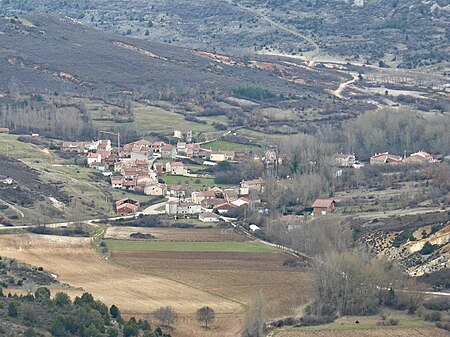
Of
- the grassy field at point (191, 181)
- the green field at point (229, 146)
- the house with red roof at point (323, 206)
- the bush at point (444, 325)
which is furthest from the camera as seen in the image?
the green field at point (229, 146)

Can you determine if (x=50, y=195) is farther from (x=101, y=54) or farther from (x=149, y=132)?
(x=101, y=54)

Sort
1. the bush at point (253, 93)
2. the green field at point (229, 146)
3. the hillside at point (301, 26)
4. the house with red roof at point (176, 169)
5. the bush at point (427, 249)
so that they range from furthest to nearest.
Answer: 1. the hillside at point (301, 26)
2. the bush at point (253, 93)
3. the green field at point (229, 146)
4. the house with red roof at point (176, 169)
5. the bush at point (427, 249)

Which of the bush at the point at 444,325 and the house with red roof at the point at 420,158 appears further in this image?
the house with red roof at the point at 420,158

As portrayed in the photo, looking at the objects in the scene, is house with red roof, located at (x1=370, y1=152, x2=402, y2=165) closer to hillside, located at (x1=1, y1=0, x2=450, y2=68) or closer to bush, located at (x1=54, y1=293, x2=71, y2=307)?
bush, located at (x1=54, y1=293, x2=71, y2=307)

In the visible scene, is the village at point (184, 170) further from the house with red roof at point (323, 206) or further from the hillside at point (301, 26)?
the hillside at point (301, 26)

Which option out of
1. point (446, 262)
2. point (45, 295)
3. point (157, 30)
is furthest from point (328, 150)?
point (157, 30)

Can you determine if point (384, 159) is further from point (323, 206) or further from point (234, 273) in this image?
point (234, 273)

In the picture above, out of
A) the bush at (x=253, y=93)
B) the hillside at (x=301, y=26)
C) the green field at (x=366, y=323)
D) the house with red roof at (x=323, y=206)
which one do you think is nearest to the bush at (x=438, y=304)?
the green field at (x=366, y=323)
